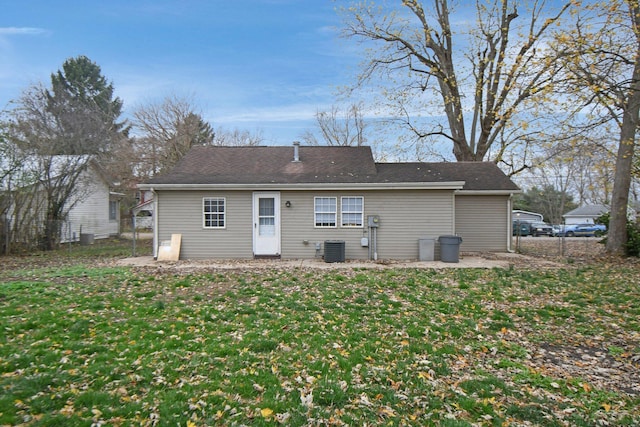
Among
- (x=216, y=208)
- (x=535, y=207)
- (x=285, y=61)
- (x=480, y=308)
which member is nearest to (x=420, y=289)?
(x=480, y=308)

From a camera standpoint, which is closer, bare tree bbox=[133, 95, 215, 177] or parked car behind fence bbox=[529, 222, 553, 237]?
bare tree bbox=[133, 95, 215, 177]

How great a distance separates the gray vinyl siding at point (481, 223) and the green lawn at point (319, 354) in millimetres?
7332

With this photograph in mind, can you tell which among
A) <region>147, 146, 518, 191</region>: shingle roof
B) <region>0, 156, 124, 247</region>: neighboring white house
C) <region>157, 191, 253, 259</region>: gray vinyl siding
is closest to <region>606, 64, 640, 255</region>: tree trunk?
<region>147, 146, 518, 191</region>: shingle roof

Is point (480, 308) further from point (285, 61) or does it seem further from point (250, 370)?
point (285, 61)

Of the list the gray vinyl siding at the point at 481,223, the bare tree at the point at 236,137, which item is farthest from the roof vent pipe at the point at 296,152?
the bare tree at the point at 236,137

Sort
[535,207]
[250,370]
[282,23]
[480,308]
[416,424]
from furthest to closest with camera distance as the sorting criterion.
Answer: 1. [535,207]
2. [282,23]
3. [480,308]
4. [250,370]
5. [416,424]

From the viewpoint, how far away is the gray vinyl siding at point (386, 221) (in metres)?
13.7

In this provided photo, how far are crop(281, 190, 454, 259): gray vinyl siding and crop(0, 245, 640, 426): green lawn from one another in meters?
5.07

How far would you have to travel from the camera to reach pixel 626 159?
1352 cm

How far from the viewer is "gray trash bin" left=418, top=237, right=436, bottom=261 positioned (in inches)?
523

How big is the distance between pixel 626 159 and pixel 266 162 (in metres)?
12.7

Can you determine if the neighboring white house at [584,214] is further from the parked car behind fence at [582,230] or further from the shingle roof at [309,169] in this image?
the shingle roof at [309,169]

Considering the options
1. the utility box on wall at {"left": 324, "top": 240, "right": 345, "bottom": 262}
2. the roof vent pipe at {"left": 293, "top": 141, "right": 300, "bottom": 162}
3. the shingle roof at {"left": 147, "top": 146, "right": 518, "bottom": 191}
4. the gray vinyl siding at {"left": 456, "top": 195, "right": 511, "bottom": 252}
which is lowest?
the utility box on wall at {"left": 324, "top": 240, "right": 345, "bottom": 262}

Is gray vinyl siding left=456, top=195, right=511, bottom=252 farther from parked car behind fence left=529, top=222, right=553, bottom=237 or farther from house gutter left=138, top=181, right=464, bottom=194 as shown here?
parked car behind fence left=529, top=222, right=553, bottom=237
